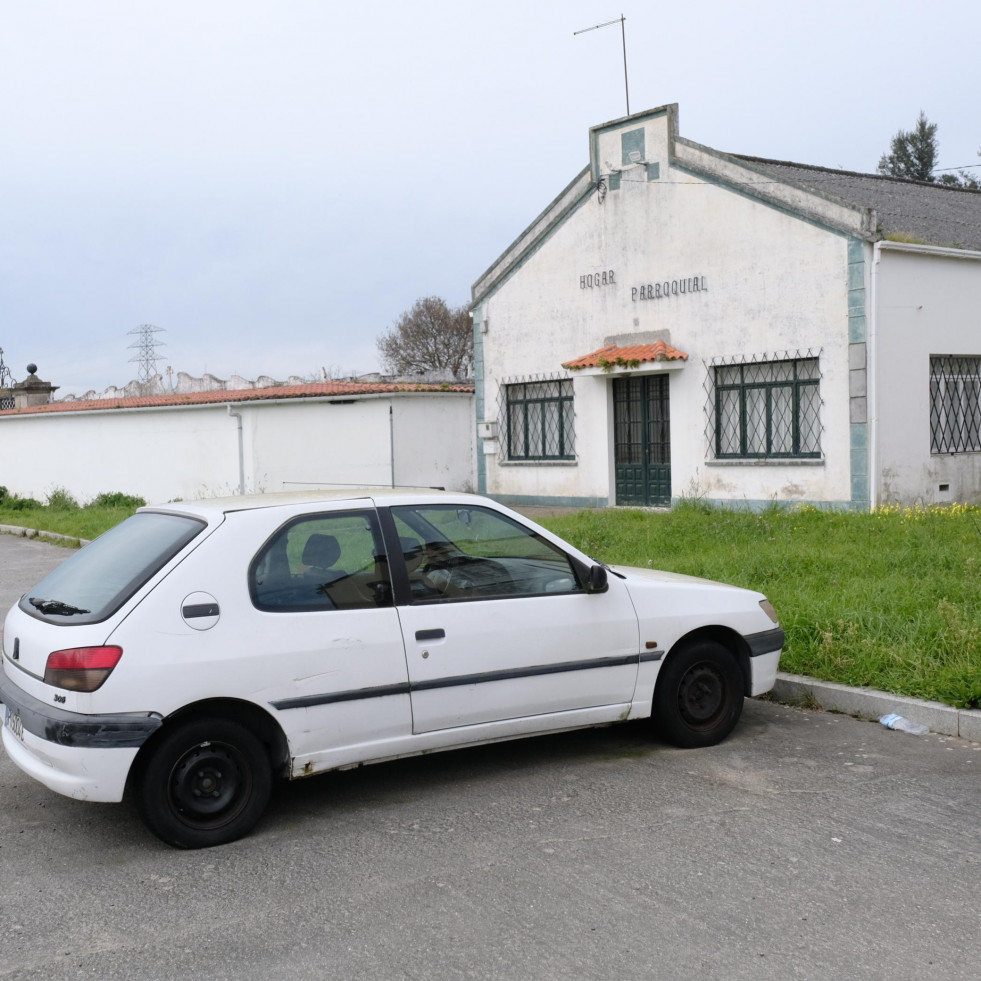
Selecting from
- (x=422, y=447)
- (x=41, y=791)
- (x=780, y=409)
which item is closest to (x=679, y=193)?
(x=780, y=409)

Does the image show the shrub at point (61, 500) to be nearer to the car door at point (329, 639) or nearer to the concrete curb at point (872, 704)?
the concrete curb at point (872, 704)

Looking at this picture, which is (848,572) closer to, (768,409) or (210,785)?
(768,409)

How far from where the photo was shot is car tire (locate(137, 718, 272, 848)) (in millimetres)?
4902

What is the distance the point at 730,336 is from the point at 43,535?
43.4 ft

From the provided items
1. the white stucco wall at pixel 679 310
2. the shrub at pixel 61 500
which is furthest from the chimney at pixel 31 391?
the white stucco wall at pixel 679 310

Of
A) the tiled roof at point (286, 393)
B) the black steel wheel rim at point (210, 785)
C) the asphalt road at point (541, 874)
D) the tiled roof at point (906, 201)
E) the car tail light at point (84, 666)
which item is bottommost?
the asphalt road at point (541, 874)

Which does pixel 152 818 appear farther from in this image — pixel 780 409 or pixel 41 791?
pixel 780 409

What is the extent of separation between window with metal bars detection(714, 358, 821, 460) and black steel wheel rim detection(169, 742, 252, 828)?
1282 cm

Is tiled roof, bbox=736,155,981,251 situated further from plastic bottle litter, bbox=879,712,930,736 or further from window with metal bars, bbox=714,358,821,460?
plastic bottle litter, bbox=879,712,930,736

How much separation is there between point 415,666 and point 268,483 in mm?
18886

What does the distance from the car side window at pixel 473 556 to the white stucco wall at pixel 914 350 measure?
10.8 metres

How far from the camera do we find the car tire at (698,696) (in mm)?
6297

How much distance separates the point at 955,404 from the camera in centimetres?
1700

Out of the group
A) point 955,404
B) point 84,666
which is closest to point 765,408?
point 955,404
